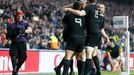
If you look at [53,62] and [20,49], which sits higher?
[20,49]

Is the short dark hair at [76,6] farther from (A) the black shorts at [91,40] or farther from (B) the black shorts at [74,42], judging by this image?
(A) the black shorts at [91,40]

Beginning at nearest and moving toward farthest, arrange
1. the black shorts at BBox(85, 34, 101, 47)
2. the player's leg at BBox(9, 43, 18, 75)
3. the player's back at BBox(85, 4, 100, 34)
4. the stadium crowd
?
1. the player's back at BBox(85, 4, 100, 34)
2. the black shorts at BBox(85, 34, 101, 47)
3. the player's leg at BBox(9, 43, 18, 75)
4. the stadium crowd

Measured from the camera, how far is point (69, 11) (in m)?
11.5

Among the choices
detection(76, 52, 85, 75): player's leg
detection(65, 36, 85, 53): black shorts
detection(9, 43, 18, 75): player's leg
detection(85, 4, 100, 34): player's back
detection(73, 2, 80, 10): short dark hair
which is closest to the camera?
detection(65, 36, 85, 53): black shorts

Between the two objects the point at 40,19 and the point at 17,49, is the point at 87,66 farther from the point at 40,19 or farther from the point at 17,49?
the point at 40,19

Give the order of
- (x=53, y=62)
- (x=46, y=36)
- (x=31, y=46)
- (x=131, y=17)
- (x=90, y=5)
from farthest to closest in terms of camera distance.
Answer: (x=131, y=17) < (x=46, y=36) < (x=31, y=46) < (x=53, y=62) < (x=90, y=5)

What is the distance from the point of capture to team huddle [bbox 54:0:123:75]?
11625mm

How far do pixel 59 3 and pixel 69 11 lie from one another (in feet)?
73.3

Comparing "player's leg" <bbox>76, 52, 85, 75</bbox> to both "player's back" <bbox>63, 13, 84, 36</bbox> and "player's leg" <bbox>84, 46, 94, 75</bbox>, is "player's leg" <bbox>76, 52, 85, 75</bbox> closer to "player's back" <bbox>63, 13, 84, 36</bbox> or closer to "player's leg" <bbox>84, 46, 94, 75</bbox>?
"player's leg" <bbox>84, 46, 94, 75</bbox>

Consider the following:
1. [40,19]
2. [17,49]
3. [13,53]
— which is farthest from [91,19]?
[40,19]

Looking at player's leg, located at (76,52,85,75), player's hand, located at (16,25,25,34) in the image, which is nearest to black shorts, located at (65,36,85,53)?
player's leg, located at (76,52,85,75)

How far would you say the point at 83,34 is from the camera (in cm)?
1186

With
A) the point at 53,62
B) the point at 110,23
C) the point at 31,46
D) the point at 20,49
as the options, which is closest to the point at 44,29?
the point at 31,46

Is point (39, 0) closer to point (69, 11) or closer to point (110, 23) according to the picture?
point (110, 23)
